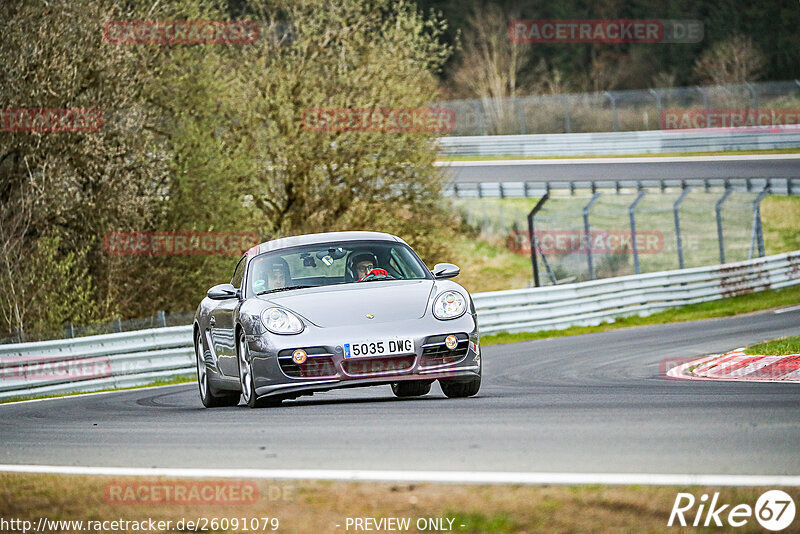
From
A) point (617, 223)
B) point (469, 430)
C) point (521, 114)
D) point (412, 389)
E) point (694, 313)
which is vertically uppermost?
point (521, 114)

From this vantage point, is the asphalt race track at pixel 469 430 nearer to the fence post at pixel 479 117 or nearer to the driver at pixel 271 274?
the driver at pixel 271 274

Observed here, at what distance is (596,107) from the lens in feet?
188

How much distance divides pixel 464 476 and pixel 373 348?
347 centimetres

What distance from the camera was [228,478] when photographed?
6.18 meters

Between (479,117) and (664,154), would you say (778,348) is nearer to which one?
(664,154)

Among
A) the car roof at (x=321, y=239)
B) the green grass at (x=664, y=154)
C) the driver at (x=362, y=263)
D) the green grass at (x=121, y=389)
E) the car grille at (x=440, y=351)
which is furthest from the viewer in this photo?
the green grass at (x=664, y=154)

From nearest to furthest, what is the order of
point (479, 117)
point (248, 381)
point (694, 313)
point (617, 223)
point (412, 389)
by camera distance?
1. point (248, 381)
2. point (412, 389)
3. point (694, 313)
4. point (617, 223)
5. point (479, 117)

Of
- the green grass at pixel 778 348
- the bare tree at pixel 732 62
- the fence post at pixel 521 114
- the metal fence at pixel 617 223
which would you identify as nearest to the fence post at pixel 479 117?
the fence post at pixel 521 114

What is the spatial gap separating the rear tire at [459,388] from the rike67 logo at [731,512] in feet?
16.6

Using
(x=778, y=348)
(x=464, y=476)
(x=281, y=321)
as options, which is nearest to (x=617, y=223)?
(x=778, y=348)

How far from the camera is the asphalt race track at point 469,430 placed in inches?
245

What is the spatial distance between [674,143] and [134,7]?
28.2 m

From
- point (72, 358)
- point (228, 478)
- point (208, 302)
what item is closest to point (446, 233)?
point (72, 358)

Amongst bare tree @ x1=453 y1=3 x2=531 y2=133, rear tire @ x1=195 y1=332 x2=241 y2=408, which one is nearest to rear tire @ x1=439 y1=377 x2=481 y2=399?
rear tire @ x1=195 y1=332 x2=241 y2=408
